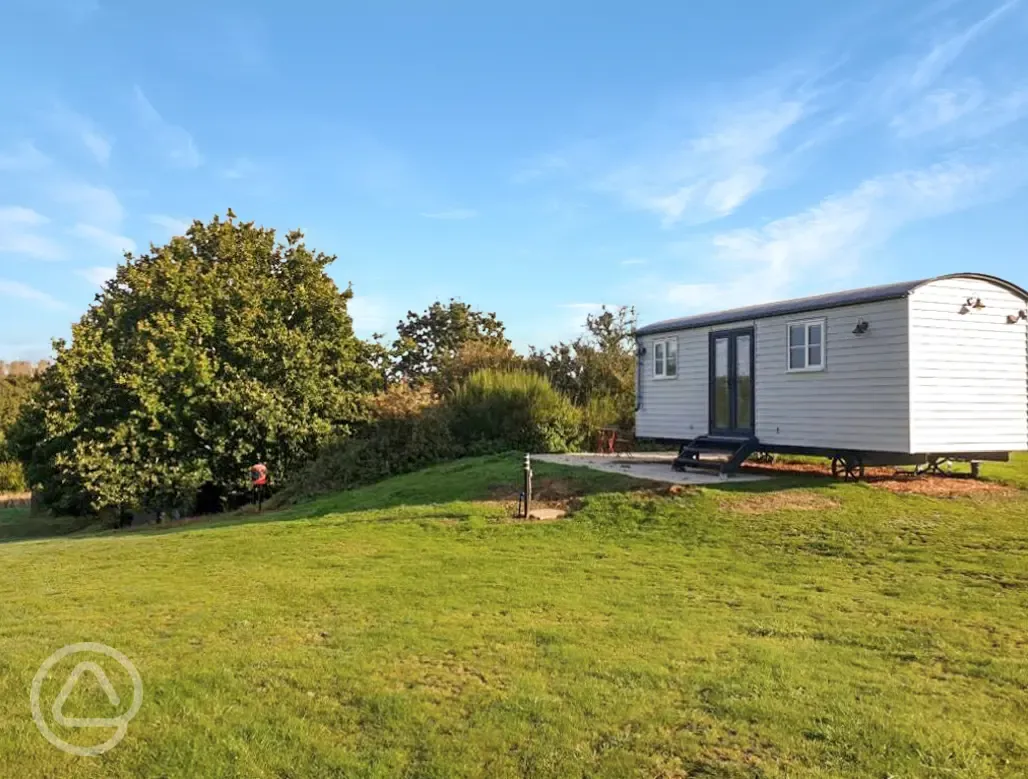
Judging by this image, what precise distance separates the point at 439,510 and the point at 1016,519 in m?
7.91

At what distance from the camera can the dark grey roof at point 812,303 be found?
40.6 ft

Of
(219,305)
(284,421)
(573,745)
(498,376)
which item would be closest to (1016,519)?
(573,745)

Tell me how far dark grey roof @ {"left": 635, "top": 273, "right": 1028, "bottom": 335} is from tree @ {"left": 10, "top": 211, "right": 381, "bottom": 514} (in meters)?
9.93

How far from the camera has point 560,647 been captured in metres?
5.32

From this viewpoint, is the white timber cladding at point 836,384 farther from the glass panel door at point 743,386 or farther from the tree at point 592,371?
the tree at point 592,371

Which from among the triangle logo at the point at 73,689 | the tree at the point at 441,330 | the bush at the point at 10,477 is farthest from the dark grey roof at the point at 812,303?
the bush at the point at 10,477

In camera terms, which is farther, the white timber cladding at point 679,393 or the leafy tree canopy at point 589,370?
the leafy tree canopy at point 589,370

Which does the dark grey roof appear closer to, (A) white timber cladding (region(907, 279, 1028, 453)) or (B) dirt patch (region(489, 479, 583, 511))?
(A) white timber cladding (region(907, 279, 1028, 453))

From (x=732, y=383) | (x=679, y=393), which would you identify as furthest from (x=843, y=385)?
(x=679, y=393)

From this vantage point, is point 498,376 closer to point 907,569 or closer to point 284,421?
point 284,421

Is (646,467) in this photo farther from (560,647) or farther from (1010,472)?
(560,647)

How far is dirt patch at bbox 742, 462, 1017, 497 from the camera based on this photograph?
12266 millimetres

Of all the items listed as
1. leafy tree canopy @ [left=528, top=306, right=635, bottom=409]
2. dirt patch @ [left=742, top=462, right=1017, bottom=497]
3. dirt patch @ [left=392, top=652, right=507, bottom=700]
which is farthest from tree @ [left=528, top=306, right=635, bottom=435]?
dirt patch @ [left=392, top=652, right=507, bottom=700]
